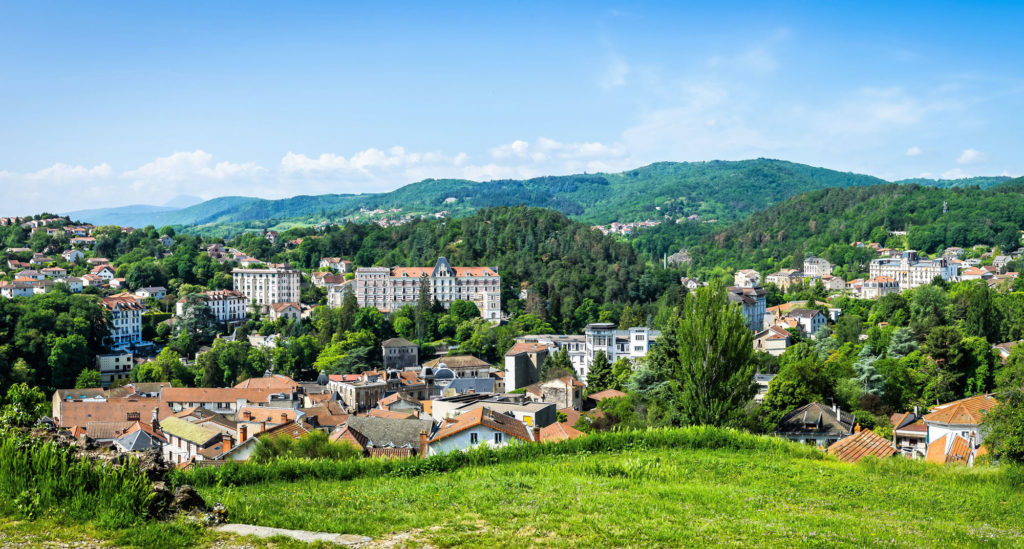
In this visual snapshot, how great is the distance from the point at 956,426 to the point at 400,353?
136 feet

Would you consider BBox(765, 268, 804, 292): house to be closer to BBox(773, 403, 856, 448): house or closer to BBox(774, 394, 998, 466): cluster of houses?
BBox(774, 394, 998, 466): cluster of houses

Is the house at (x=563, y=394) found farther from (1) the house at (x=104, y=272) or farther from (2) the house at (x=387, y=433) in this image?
(1) the house at (x=104, y=272)

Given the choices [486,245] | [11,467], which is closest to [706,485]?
[11,467]

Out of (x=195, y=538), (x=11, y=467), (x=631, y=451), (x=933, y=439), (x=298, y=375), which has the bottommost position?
(x=298, y=375)

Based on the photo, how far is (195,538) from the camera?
7.02m

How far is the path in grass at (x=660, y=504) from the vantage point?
8.01 meters

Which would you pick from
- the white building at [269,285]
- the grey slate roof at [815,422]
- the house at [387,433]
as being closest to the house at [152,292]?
the white building at [269,285]

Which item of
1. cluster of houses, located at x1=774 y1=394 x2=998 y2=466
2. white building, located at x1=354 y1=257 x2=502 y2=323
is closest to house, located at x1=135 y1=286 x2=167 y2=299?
white building, located at x1=354 y1=257 x2=502 y2=323

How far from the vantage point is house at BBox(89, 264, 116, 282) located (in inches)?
3158

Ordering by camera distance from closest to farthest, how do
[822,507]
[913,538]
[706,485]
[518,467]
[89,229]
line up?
[913,538] → [822,507] → [706,485] → [518,467] → [89,229]

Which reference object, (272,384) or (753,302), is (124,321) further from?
(753,302)

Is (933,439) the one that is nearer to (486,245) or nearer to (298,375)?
(298,375)

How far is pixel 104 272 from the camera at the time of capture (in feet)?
266

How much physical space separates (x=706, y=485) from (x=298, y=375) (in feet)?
168
